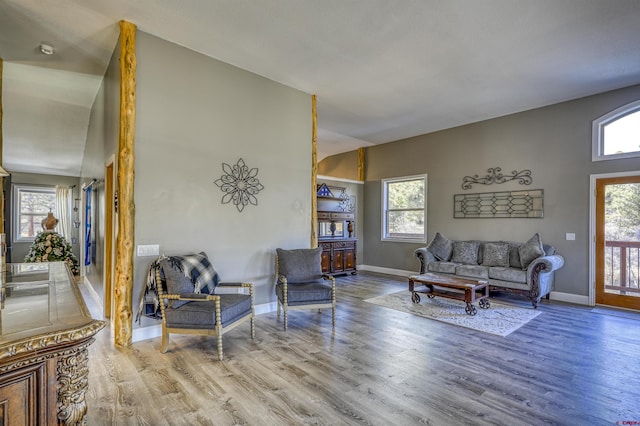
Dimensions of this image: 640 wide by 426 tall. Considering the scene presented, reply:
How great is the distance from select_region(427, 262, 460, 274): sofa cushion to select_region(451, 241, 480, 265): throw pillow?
0.31 meters

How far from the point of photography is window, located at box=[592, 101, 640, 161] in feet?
15.4

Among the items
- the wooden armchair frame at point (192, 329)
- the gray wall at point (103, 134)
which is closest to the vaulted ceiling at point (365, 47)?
the gray wall at point (103, 134)

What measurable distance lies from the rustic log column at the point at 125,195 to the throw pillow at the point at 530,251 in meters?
5.76

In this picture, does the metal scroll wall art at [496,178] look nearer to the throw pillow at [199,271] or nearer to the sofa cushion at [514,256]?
the sofa cushion at [514,256]

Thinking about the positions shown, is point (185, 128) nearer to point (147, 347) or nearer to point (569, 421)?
point (147, 347)

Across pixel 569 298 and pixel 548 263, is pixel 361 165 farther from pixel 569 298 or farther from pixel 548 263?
pixel 569 298

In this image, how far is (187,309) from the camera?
3068mm

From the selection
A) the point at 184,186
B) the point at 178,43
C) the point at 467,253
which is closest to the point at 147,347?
the point at 184,186

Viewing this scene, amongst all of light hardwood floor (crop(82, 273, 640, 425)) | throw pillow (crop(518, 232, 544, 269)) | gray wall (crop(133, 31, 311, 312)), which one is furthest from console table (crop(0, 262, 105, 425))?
throw pillow (crop(518, 232, 544, 269))

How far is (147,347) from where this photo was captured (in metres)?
3.24

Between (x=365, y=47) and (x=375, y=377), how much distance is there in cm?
358

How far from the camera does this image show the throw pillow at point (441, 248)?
6.20 metres

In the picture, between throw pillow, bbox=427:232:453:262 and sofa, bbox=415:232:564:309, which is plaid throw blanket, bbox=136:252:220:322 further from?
throw pillow, bbox=427:232:453:262

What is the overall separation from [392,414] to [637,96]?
5888mm
